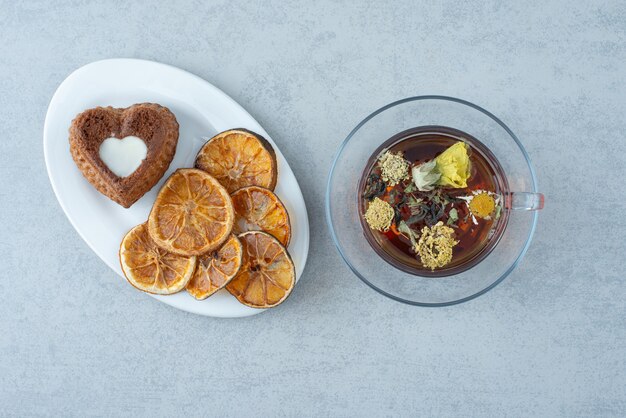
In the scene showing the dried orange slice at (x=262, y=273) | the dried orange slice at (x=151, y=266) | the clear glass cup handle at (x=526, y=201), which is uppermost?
the clear glass cup handle at (x=526, y=201)

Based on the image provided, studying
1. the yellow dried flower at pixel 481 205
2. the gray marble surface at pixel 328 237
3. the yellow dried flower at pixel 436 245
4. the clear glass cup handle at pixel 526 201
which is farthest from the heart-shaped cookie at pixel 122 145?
the clear glass cup handle at pixel 526 201

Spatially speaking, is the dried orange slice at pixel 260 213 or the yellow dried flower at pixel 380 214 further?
the dried orange slice at pixel 260 213

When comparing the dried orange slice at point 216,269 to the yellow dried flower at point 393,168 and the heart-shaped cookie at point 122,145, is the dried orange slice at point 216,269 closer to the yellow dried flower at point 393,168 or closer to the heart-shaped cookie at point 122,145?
the heart-shaped cookie at point 122,145

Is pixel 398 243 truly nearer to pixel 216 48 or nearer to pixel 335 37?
pixel 335 37

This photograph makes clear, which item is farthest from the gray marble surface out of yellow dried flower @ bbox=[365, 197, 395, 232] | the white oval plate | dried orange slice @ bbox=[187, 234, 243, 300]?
yellow dried flower @ bbox=[365, 197, 395, 232]

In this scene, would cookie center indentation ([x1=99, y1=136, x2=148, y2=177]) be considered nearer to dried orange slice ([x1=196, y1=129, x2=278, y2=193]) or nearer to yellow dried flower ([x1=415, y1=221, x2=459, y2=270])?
dried orange slice ([x1=196, y1=129, x2=278, y2=193])

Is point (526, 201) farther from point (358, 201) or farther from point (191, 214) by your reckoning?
point (191, 214)

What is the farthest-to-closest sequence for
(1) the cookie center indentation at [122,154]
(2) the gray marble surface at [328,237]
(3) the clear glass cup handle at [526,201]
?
(2) the gray marble surface at [328,237], (1) the cookie center indentation at [122,154], (3) the clear glass cup handle at [526,201]

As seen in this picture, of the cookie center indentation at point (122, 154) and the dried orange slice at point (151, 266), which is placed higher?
the cookie center indentation at point (122, 154)
